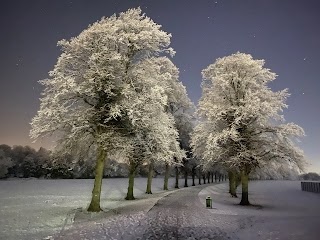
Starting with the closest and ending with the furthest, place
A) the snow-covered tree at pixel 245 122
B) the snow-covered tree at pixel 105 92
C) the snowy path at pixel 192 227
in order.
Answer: the snowy path at pixel 192 227 → the snow-covered tree at pixel 105 92 → the snow-covered tree at pixel 245 122

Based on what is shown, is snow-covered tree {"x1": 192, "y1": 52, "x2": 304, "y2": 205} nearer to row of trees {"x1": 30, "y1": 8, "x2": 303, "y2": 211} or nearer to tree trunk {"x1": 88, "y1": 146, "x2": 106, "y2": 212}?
row of trees {"x1": 30, "y1": 8, "x2": 303, "y2": 211}

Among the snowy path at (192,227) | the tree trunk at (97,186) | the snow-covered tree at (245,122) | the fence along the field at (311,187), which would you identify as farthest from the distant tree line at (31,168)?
the snowy path at (192,227)

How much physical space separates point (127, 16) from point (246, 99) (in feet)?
35.4

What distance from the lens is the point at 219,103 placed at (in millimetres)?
24984

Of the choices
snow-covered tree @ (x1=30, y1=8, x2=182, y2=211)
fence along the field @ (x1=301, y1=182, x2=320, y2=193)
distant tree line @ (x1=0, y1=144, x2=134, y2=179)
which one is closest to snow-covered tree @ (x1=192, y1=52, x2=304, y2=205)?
snow-covered tree @ (x1=30, y1=8, x2=182, y2=211)

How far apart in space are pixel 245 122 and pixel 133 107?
33.0 ft

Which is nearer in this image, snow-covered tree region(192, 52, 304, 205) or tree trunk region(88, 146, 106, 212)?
tree trunk region(88, 146, 106, 212)

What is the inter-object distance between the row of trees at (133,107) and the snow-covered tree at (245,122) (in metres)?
0.07

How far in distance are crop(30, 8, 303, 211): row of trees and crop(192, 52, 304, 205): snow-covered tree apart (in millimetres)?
74

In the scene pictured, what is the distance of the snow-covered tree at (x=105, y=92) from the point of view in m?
17.4

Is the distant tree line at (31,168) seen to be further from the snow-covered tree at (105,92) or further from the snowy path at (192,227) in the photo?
the snowy path at (192,227)

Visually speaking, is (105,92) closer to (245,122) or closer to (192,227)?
(192,227)

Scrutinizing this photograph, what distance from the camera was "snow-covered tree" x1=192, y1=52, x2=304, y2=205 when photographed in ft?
72.9

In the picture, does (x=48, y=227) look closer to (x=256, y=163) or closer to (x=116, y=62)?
(x=116, y=62)
